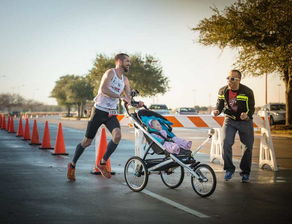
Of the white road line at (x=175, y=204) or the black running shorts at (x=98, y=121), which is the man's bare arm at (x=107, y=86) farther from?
the white road line at (x=175, y=204)

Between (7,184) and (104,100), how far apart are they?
2.11 metres

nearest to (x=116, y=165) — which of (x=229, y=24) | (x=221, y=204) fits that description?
(x=221, y=204)

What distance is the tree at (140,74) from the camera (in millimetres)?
75062

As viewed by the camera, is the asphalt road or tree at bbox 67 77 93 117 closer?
the asphalt road

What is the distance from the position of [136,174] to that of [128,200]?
92 centimetres

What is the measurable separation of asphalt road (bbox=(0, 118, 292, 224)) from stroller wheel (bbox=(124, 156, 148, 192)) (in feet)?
0.51

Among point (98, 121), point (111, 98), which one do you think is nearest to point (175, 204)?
point (98, 121)

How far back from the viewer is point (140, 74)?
75875 mm

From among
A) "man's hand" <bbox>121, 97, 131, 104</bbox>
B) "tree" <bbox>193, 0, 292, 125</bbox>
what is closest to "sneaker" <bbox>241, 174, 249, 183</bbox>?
"man's hand" <bbox>121, 97, 131, 104</bbox>

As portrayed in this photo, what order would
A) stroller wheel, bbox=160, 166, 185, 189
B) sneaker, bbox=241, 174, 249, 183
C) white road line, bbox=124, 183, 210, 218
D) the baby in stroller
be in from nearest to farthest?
white road line, bbox=124, 183, 210, 218
the baby in stroller
stroller wheel, bbox=160, 166, 185, 189
sneaker, bbox=241, 174, 249, 183

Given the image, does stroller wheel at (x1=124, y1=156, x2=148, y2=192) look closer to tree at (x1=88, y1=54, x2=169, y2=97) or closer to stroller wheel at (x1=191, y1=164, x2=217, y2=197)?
stroller wheel at (x1=191, y1=164, x2=217, y2=197)

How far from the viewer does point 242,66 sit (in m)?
32.7

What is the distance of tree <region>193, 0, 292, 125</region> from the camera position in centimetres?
2922

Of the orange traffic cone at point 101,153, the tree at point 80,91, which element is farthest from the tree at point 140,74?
the orange traffic cone at point 101,153
